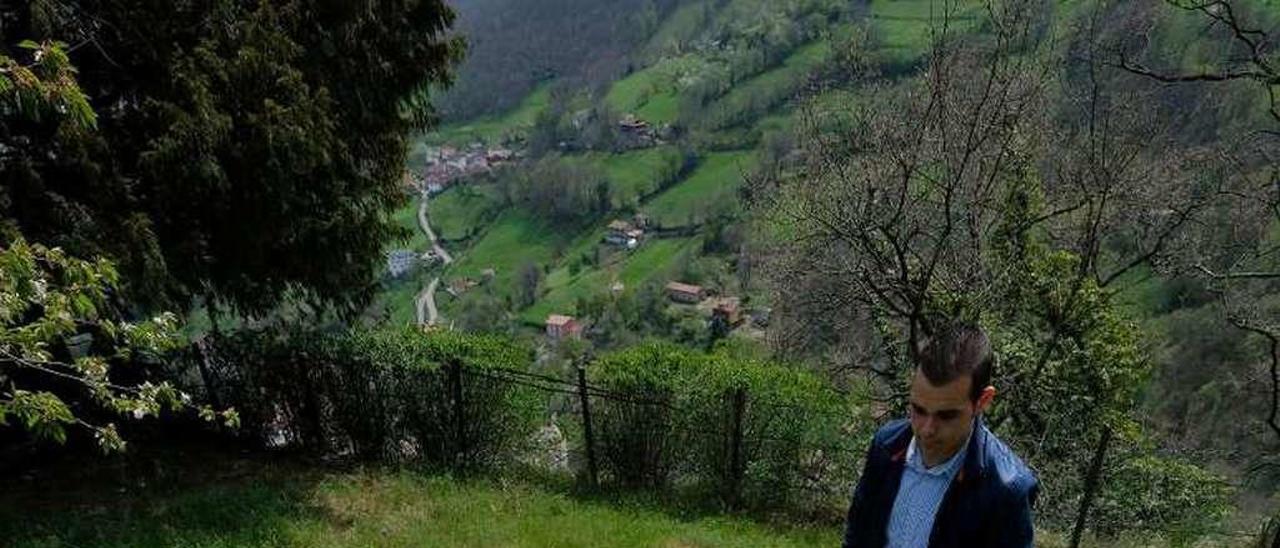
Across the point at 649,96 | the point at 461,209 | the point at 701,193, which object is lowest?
the point at 461,209

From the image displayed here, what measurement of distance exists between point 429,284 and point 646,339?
80.4 metres

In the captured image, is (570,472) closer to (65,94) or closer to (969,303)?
(969,303)

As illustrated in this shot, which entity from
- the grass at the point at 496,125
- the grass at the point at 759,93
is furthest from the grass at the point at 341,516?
the grass at the point at 496,125

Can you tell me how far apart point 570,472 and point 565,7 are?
6714 inches

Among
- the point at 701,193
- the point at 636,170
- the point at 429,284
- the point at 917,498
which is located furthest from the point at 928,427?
the point at 636,170

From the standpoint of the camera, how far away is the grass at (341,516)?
7.18 metres

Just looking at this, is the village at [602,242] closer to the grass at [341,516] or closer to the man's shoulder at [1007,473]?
the grass at [341,516]

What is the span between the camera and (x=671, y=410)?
8898mm

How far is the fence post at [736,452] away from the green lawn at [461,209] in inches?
3737

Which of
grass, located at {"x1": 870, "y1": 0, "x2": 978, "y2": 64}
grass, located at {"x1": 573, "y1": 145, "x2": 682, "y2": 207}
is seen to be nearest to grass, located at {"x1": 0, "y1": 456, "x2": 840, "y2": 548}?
grass, located at {"x1": 870, "y1": 0, "x2": 978, "y2": 64}

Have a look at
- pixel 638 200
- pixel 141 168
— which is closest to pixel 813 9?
pixel 638 200

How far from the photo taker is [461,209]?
108875 mm

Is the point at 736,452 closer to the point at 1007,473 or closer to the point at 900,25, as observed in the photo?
the point at 1007,473

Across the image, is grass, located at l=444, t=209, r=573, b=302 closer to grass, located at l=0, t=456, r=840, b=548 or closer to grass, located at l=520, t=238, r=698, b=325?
grass, located at l=520, t=238, r=698, b=325
